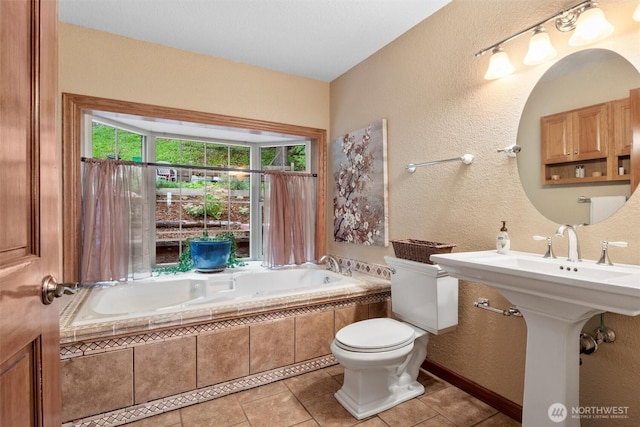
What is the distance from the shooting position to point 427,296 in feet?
6.42

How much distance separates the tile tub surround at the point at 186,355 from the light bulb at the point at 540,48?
1.81 metres

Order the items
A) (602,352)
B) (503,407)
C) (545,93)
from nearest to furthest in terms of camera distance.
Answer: (602,352) < (545,93) < (503,407)

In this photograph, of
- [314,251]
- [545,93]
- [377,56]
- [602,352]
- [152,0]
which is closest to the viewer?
[602,352]

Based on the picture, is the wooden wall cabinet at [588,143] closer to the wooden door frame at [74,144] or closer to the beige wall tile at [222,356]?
the beige wall tile at [222,356]

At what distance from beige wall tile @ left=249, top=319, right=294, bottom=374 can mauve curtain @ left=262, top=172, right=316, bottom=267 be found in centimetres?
111

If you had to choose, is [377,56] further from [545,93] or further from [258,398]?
[258,398]

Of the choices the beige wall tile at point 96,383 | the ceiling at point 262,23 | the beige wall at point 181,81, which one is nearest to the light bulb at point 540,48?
the ceiling at point 262,23

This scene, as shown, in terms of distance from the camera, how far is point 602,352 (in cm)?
142

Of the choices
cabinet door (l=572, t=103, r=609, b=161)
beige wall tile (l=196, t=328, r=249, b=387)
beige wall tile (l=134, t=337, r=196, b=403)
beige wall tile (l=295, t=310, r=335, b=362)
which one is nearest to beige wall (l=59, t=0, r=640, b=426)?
cabinet door (l=572, t=103, r=609, b=161)

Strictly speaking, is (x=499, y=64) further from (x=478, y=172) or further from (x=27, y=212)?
(x=27, y=212)

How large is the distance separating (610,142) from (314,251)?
2.49m

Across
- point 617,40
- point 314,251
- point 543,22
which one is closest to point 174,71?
point 314,251

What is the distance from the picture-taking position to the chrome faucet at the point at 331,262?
301 cm

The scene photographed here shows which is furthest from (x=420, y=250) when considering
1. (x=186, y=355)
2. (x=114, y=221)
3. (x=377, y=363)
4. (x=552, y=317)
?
(x=114, y=221)
